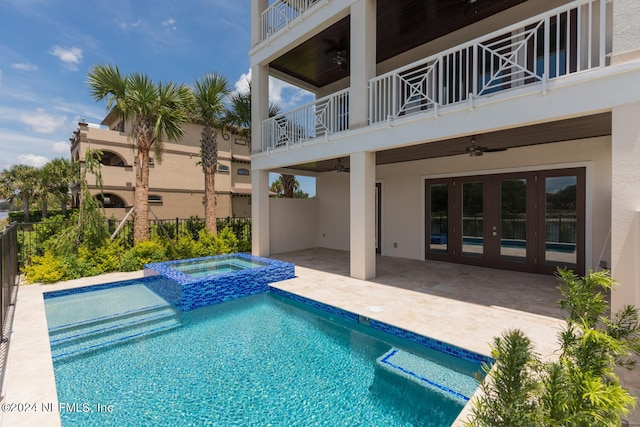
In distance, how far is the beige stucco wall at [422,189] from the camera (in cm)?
798

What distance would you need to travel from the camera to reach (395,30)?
939 cm

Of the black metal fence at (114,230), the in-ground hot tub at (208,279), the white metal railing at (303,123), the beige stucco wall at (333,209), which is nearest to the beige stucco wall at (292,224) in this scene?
the beige stucco wall at (333,209)

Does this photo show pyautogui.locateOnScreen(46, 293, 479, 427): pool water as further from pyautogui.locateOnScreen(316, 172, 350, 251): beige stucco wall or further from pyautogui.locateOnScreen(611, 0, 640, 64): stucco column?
pyautogui.locateOnScreen(316, 172, 350, 251): beige stucco wall

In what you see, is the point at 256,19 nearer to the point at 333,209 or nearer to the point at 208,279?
the point at 333,209

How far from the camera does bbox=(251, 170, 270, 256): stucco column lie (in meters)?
11.9

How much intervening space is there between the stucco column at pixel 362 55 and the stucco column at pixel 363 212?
114 centimetres

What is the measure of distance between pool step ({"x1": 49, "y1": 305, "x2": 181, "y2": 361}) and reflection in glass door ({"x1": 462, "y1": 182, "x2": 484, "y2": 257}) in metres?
9.54

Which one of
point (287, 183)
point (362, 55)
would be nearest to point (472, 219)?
point (362, 55)

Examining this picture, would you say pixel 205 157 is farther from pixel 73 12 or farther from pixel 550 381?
pixel 550 381

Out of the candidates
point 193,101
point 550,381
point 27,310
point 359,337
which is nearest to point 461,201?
point 359,337

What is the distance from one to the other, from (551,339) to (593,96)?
13.5ft

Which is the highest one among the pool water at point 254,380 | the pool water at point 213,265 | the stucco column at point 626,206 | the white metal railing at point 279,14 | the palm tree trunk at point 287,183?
the white metal railing at point 279,14

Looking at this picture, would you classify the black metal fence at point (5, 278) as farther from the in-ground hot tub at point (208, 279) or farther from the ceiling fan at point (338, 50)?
the ceiling fan at point (338, 50)

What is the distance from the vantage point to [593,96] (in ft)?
15.9
